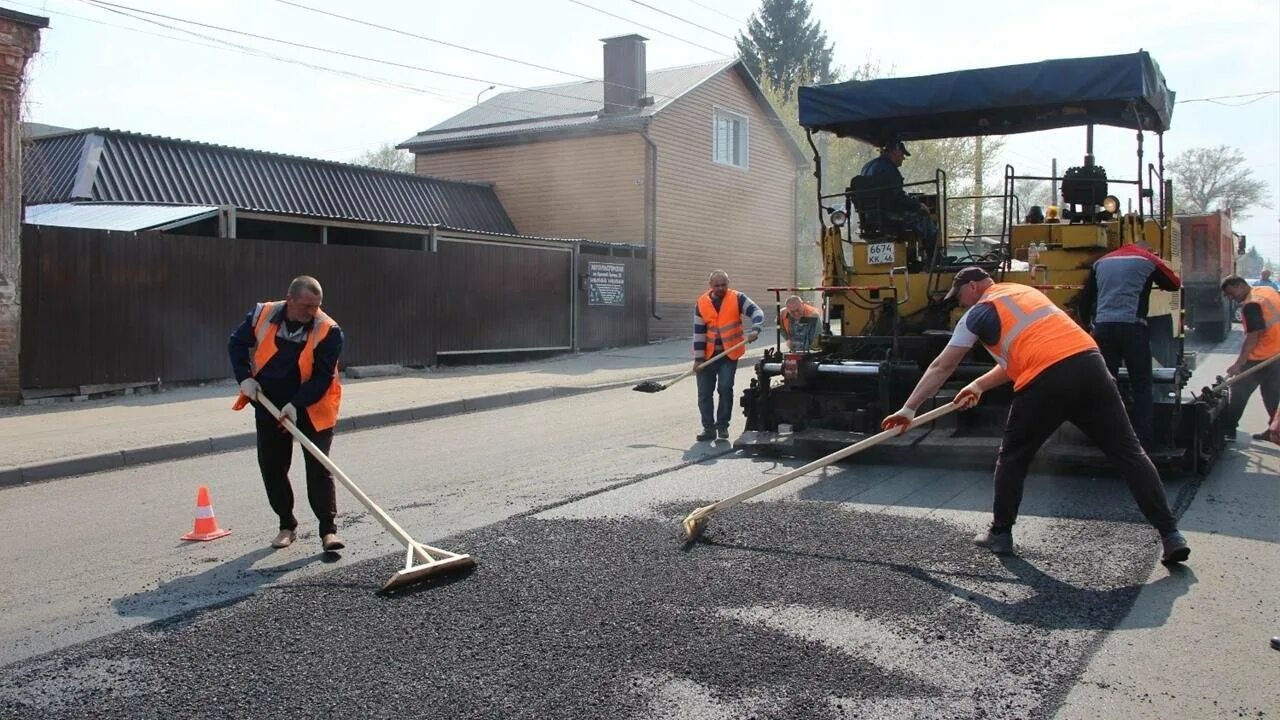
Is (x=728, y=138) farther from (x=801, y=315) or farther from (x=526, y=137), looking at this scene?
(x=801, y=315)

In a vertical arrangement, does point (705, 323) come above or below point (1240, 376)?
above

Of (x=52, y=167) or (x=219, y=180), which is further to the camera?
(x=219, y=180)

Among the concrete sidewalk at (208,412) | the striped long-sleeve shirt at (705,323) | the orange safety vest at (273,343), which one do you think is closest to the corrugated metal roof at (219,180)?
the concrete sidewalk at (208,412)

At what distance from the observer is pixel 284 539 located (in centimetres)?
604

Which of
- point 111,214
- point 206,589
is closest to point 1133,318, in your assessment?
point 206,589

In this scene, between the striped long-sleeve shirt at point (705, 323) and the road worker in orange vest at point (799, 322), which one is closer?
the striped long-sleeve shirt at point (705, 323)

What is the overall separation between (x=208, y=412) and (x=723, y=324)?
18.9 feet

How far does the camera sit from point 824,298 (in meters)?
9.55

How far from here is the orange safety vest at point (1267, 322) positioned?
360 inches

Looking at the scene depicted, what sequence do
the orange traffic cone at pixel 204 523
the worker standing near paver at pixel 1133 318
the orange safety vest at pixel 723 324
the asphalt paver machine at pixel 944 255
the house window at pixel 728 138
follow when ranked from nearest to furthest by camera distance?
the orange traffic cone at pixel 204 523, the worker standing near paver at pixel 1133 318, the asphalt paver machine at pixel 944 255, the orange safety vest at pixel 723 324, the house window at pixel 728 138

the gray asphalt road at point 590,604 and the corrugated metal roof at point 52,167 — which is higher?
A: the corrugated metal roof at point 52,167

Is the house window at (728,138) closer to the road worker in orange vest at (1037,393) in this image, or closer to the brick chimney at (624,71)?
the brick chimney at (624,71)

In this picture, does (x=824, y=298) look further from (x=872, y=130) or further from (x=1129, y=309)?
(x=1129, y=309)

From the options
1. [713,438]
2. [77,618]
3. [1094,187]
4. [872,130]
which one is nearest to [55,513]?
[77,618]
